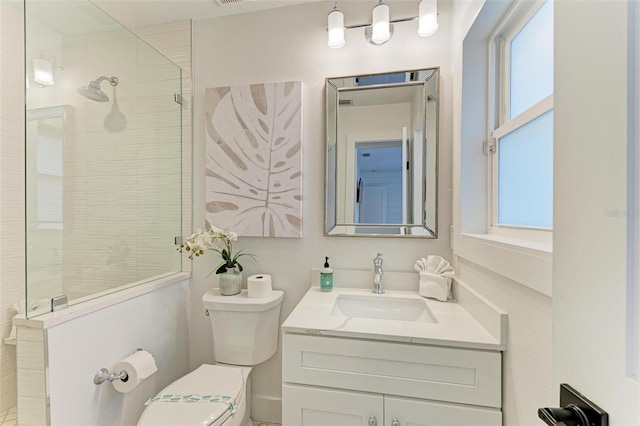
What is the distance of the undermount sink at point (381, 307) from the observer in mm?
A: 1369

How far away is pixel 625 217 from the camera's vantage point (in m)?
0.32

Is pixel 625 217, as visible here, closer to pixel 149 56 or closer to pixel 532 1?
pixel 532 1

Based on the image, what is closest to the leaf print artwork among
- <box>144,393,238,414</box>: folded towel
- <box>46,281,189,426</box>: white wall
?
<box>46,281,189,426</box>: white wall

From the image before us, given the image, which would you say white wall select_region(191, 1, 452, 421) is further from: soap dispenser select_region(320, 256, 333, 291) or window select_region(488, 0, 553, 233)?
window select_region(488, 0, 553, 233)

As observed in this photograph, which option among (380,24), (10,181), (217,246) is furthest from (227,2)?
(10,181)

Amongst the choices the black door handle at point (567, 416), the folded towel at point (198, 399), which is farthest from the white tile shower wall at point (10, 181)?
the black door handle at point (567, 416)

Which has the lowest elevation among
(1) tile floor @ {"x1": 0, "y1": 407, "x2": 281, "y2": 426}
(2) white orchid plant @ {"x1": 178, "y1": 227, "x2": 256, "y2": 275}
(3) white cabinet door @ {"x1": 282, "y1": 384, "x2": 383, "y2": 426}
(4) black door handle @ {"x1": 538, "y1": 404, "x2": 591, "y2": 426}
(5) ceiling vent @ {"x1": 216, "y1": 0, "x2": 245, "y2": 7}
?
(1) tile floor @ {"x1": 0, "y1": 407, "x2": 281, "y2": 426}

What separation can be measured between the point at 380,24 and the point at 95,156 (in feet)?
5.42

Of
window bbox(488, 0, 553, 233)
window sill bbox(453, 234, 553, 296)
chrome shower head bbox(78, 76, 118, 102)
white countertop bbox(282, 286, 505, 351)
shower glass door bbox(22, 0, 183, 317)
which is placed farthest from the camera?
chrome shower head bbox(78, 76, 118, 102)

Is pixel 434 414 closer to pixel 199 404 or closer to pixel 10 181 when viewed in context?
pixel 199 404

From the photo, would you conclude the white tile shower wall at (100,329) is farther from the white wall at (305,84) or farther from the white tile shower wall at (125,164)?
the white wall at (305,84)

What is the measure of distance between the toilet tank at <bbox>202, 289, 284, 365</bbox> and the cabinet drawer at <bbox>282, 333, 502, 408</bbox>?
40 cm

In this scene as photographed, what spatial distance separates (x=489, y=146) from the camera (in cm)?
125

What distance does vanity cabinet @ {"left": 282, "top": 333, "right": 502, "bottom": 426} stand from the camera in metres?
0.96
